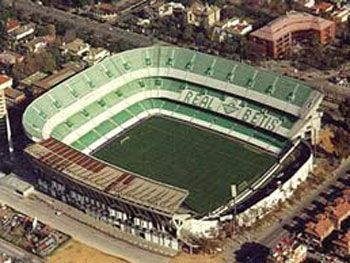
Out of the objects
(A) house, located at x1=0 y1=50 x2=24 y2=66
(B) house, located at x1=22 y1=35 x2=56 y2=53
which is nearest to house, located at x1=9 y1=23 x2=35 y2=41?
(B) house, located at x1=22 y1=35 x2=56 y2=53

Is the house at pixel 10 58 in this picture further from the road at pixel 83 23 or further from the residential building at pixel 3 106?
the residential building at pixel 3 106

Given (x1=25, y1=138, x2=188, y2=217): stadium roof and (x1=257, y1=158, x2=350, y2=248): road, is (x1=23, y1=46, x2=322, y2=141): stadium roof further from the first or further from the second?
(x1=257, y1=158, x2=350, y2=248): road

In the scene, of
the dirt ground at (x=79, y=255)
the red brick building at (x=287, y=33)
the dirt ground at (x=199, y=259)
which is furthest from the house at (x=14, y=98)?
the dirt ground at (x=199, y=259)

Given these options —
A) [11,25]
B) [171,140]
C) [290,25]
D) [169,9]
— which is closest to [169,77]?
[171,140]

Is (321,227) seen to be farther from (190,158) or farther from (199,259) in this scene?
(190,158)

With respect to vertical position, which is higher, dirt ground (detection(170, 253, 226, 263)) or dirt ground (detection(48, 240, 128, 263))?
dirt ground (detection(170, 253, 226, 263))

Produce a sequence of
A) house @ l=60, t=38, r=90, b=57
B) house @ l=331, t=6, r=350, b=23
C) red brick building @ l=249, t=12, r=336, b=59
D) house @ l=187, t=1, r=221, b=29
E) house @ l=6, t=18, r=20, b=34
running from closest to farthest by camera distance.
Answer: red brick building @ l=249, t=12, r=336, b=59 → house @ l=60, t=38, r=90, b=57 → house @ l=331, t=6, r=350, b=23 → house @ l=187, t=1, r=221, b=29 → house @ l=6, t=18, r=20, b=34
